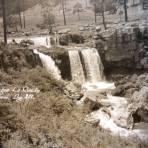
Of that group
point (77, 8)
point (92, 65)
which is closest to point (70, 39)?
point (92, 65)

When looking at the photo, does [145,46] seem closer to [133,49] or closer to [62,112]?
[133,49]

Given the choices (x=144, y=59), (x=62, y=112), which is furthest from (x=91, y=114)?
(x=144, y=59)

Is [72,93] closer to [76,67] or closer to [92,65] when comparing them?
[76,67]

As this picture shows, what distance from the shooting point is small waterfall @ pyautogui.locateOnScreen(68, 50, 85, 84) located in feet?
94.4

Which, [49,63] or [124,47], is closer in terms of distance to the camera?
[49,63]

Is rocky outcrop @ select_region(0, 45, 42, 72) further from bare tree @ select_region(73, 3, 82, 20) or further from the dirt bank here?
bare tree @ select_region(73, 3, 82, 20)

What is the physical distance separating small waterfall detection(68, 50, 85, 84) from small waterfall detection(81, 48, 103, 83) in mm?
627

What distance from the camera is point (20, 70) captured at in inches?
819

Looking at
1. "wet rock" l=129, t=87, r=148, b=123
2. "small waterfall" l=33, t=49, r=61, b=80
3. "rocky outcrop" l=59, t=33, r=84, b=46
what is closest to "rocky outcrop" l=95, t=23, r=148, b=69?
"rocky outcrop" l=59, t=33, r=84, b=46

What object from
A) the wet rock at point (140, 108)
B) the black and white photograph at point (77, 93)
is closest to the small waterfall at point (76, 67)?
the black and white photograph at point (77, 93)

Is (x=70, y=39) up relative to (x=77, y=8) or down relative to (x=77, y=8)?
down

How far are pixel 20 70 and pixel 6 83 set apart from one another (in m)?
3.12

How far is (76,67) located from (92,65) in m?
1.76

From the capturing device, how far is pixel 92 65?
99.1 feet
